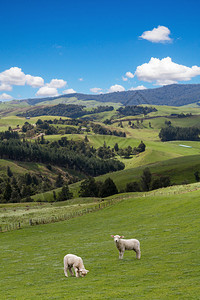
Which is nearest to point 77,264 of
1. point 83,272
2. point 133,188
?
point 83,272

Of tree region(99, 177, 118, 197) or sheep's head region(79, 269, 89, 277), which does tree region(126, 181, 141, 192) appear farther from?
sheep's head region(79, 269, 89, 277)

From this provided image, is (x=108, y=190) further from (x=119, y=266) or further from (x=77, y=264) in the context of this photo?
(x=77, y=264)

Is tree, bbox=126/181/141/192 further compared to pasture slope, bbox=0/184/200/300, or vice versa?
tree, bbox=126/181/141/192

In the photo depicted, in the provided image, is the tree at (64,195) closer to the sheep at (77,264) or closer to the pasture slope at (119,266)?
the pasture slope at (119,266)

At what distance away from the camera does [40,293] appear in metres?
17.4

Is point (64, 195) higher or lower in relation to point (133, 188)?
lower

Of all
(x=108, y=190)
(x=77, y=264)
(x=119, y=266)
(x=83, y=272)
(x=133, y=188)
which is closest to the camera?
(x=83, y=272)

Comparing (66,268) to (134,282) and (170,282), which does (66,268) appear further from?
(170,282)

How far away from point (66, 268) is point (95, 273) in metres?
2.40

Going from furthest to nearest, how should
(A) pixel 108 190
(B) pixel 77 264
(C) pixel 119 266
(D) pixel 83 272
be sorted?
(A) pixel 108 190 < (C) pixel 119 266 < (B) pixel 77 264 < (D) pixel 83 272

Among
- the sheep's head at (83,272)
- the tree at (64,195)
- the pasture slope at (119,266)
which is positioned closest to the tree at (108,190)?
the tree at (64,195)

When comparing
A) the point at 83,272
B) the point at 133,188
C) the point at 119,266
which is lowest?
the point at 133,188

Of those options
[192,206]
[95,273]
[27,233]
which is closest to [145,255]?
[95,273]

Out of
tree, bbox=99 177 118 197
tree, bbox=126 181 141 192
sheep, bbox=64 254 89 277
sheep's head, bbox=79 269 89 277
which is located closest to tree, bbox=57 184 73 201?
tree, bbox=99 177 118 197
